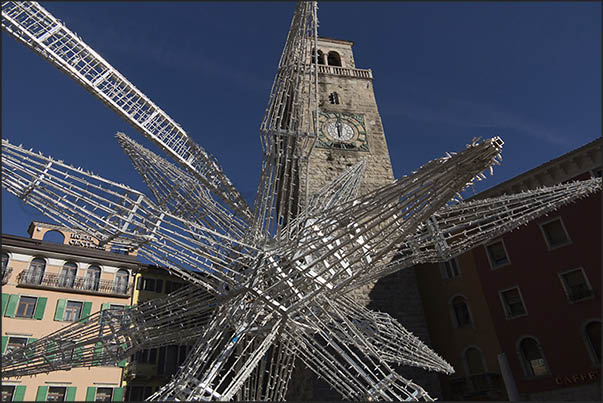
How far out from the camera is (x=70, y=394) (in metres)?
23.6

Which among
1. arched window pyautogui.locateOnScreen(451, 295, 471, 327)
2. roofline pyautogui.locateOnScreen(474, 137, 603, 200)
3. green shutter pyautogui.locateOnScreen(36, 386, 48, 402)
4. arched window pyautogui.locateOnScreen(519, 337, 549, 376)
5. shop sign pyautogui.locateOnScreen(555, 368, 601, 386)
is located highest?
roofline pyautogui.locateOnScreen(474, 137, 603, 200)

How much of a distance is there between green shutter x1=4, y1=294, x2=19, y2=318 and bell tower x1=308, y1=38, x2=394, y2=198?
18.3 metres

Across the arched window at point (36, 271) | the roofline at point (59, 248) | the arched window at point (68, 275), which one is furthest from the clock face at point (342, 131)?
the arched window at point (36, 271)

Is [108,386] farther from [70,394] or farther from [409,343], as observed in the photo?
[409,343]

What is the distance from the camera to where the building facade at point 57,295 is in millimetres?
23703

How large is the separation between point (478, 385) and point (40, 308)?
2454cm

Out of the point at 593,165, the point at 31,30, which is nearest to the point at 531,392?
the point at 593,165

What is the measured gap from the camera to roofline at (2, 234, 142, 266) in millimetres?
26172

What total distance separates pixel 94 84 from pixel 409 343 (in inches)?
527

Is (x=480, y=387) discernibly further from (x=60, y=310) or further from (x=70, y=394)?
(x=60, y=310)

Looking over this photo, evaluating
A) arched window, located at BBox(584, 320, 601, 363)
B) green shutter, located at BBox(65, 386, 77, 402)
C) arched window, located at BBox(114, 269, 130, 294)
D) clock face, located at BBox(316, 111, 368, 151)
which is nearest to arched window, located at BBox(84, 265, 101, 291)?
arched window, located at BBox(114, 269, 130, 294)

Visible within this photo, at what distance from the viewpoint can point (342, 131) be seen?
96.5 feet

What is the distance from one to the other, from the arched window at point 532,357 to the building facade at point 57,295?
71.6ft

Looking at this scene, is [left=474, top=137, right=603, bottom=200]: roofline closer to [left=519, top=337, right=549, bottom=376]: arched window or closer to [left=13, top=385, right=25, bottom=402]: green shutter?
[left=519, top=337, right=549, bottom=376]: arched window
